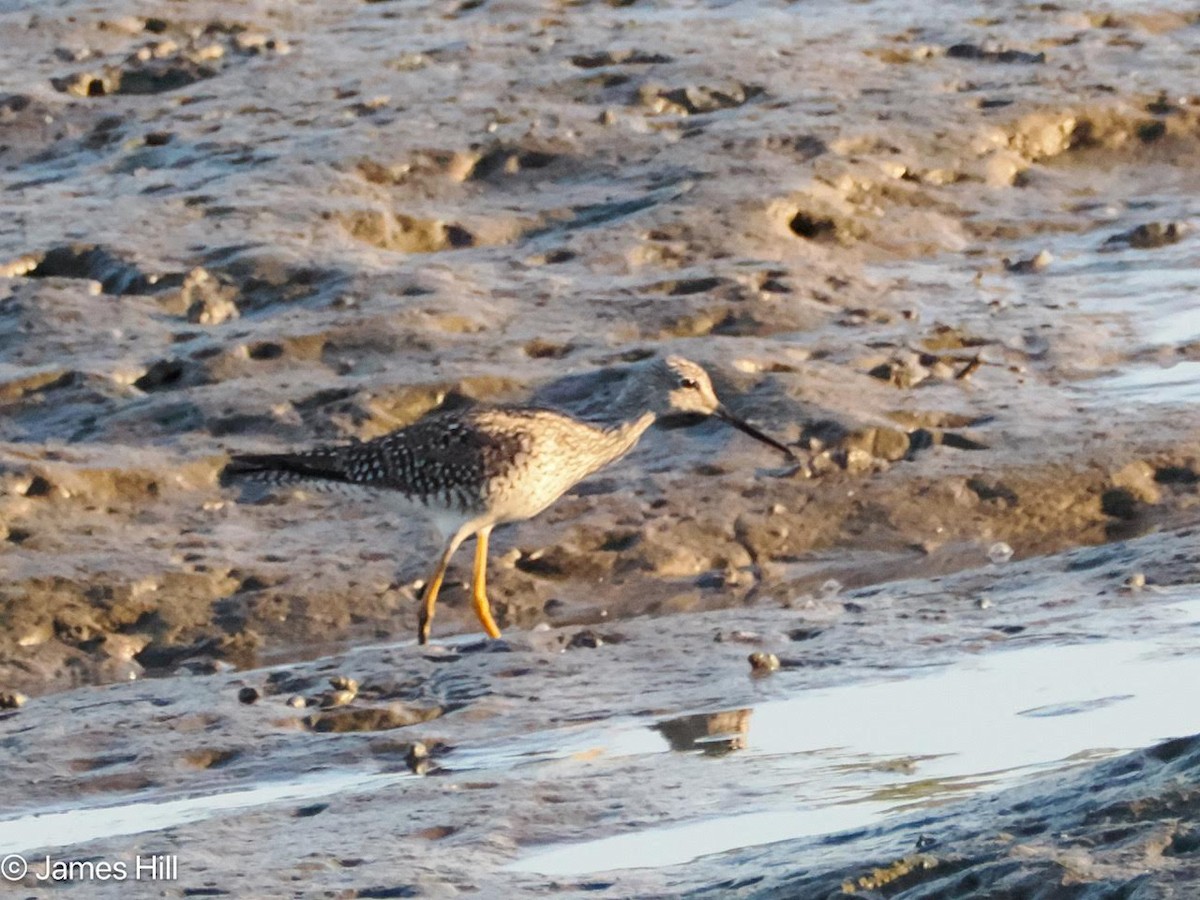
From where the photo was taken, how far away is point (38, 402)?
1088cm

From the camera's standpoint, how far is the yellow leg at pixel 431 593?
9117 millimetres

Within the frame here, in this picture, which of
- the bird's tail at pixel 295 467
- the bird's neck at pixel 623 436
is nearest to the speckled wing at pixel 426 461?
the bird's tail at pixel 295 467

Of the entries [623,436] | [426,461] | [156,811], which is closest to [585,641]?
[426,461]

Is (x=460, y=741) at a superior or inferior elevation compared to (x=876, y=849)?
inferior

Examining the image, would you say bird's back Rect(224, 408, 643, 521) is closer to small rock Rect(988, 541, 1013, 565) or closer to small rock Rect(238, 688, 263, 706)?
small rock Rect(238, 688, 263, 706)

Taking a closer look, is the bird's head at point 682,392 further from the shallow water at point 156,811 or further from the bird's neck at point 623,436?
the shallow water at point 156,811

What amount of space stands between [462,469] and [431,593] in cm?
49

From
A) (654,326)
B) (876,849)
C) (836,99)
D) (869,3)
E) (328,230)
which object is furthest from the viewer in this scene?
(869,3)

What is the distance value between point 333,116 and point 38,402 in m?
3.67

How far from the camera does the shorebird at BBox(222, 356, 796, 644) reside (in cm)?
924

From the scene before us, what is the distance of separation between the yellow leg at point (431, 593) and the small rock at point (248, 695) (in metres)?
0.97

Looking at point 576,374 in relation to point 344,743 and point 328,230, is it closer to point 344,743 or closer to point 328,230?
point 328,230

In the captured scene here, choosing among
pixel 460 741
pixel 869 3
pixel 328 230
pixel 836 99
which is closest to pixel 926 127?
pixel 836 99

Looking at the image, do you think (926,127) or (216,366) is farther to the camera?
(926,127)
